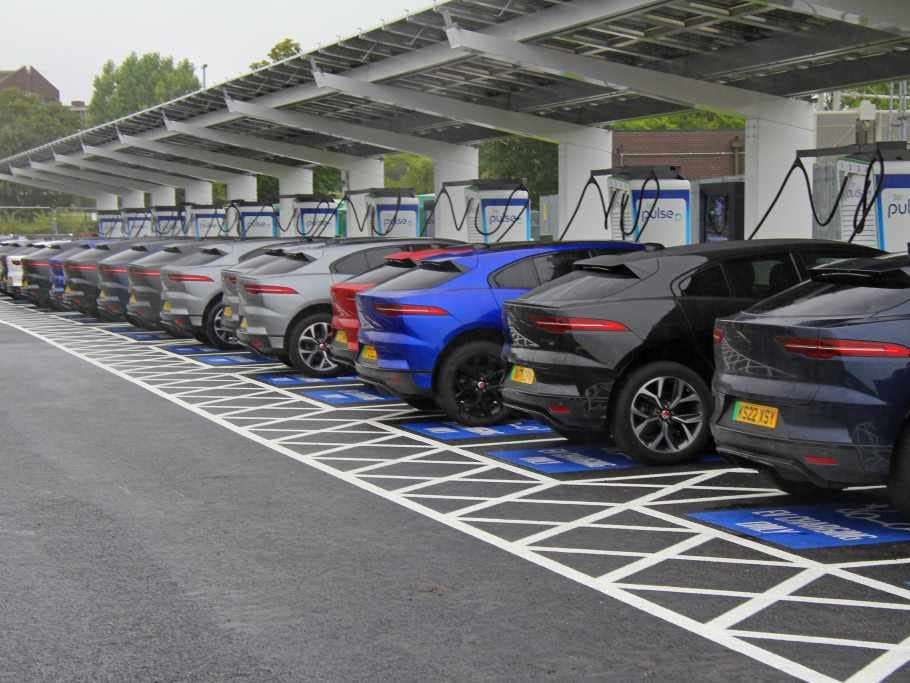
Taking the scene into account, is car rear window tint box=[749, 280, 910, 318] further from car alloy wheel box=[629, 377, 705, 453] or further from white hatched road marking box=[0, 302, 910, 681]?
car alloy wheel box=[629, 377, 705, 453]

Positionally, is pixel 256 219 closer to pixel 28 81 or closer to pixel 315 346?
pixel 315 346

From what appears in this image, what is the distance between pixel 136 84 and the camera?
166 m

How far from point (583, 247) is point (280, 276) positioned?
4855 millimetres

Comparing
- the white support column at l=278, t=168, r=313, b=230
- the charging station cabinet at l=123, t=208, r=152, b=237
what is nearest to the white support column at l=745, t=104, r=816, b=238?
the white support column at l=278, t=168, r=313, b=230

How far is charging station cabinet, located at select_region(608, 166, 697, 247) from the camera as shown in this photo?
19.2 m

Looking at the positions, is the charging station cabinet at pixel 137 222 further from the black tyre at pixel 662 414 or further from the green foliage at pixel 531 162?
the black tyre at pixel 662 414

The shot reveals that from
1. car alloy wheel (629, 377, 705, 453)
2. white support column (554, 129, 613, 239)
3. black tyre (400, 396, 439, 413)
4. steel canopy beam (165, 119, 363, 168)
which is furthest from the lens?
steel canopy beam (165, 119, 363, 168)

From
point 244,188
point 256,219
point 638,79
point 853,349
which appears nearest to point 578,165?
point 638,79

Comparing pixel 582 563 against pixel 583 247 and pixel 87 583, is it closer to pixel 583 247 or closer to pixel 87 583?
pixel 87 583

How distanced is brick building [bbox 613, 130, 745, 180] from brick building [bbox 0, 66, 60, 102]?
5374 inches

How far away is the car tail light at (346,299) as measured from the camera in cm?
1395

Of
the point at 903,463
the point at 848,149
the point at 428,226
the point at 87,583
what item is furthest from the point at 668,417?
the point at 428,226

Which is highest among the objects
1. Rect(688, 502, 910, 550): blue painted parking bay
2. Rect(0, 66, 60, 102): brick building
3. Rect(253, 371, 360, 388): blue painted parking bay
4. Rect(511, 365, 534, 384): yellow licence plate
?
Rect(0, 66, 60, 102): brick building

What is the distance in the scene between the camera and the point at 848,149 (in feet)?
51.0
